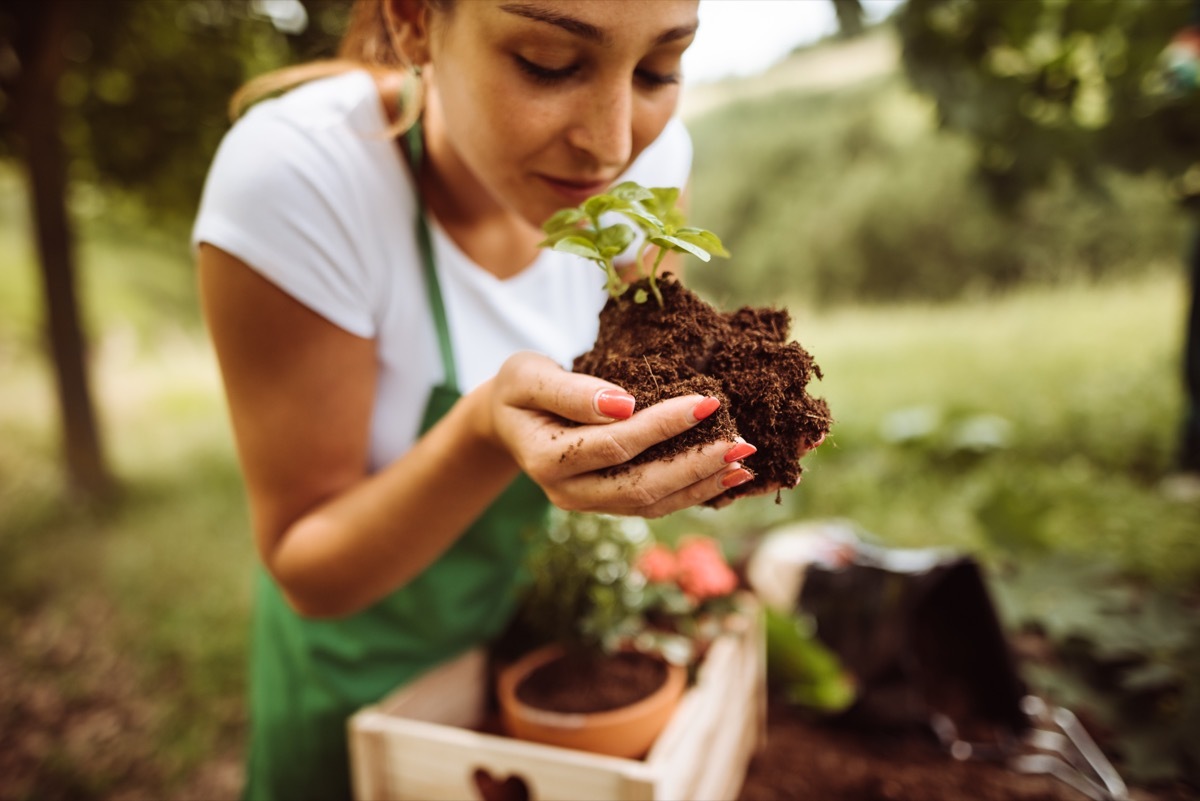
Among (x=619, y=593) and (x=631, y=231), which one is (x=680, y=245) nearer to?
(x=631, y=231)

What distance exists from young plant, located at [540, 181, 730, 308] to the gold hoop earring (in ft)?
1.53

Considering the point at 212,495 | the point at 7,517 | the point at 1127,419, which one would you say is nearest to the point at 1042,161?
the point at 1127,419

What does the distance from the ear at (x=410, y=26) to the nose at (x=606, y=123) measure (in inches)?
12.4

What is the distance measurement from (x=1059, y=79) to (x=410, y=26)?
2.10 m

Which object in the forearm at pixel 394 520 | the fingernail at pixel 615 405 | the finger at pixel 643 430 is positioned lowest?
the forearm at pixel 394 520

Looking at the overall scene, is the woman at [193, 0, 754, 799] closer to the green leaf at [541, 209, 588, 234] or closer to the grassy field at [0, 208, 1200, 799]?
the green leaf at [541, 209, 588, 234]

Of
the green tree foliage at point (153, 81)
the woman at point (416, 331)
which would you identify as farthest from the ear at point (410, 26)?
the green tree foliage at point (153, 81)

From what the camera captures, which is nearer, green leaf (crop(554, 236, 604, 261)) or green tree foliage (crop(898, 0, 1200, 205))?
green leaf (crop(554, 236, 604, 261))

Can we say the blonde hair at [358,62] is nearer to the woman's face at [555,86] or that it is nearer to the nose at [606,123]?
the woman's face at [555,86]

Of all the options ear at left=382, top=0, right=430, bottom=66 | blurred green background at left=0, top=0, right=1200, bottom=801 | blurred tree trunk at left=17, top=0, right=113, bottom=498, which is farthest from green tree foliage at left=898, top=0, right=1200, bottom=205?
blurred tree trunk at left=17, top=0, right=113, bottom=498

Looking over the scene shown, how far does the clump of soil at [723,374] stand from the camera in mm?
819

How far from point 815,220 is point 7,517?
550 cm

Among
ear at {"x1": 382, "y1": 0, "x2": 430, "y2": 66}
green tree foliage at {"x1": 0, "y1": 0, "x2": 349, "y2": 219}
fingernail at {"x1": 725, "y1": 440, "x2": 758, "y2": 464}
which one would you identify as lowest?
fingernail at {"x1": 725, "y1": 440, "x2": 758, "y2": 464}

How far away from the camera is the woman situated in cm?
88
